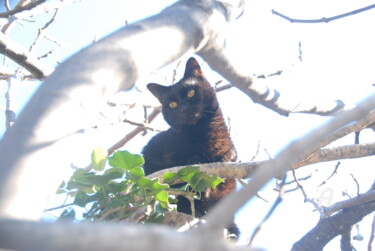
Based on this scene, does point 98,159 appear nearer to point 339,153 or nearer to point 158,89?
point 339,153

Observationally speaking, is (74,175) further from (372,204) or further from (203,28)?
(372,204)

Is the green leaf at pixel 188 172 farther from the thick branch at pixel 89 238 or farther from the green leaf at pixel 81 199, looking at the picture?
the thick branch at pixel 89 238

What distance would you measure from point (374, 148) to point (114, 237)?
2881mm

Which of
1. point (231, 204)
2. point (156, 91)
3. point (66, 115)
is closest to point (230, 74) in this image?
point (66, 115)

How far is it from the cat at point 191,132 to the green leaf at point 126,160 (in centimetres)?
160

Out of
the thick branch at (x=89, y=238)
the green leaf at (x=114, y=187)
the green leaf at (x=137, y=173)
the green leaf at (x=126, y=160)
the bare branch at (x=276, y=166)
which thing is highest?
the green leaf at (x=126, y=160)

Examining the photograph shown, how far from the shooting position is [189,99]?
4.54 m

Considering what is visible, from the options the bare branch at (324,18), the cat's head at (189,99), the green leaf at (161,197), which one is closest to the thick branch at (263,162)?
the green leaf at (161,197)

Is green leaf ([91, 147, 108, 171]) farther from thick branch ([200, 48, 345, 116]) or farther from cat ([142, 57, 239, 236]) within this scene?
cat ([142, 57, 239, 236])

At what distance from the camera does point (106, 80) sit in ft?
3.87

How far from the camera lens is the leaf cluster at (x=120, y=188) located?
6.54 feet

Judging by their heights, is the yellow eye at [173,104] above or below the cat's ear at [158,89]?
below

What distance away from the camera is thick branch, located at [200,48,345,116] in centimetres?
182

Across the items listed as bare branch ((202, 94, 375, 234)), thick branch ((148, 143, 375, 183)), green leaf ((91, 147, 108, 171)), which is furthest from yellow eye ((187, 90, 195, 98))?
bare branch ((202, 94, 375, 234))
